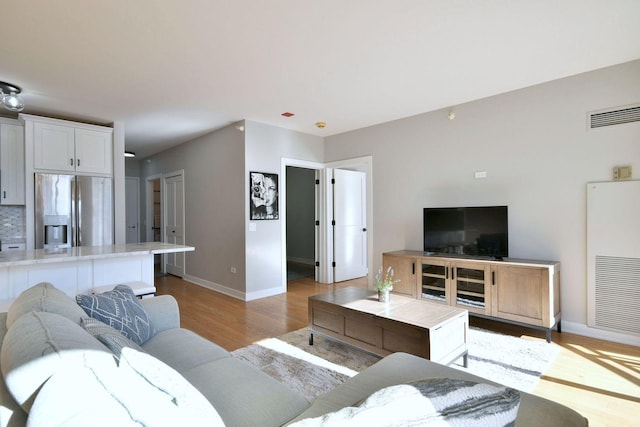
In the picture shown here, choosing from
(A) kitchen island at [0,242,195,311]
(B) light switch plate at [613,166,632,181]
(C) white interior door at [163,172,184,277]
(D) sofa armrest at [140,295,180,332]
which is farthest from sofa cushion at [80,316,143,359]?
(C) white interior door at [163,172,184,277]

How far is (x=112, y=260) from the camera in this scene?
3.05m

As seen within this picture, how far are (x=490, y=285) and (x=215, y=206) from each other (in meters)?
4.15

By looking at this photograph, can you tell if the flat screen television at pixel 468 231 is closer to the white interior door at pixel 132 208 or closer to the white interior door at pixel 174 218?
the white interior door at pixel 174 218

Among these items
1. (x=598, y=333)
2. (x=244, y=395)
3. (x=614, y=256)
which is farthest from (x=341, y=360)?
(x=614, y=256)

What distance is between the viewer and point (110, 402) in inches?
30.5

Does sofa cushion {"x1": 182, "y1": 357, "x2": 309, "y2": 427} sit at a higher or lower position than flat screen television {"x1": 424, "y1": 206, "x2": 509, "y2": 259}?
lower

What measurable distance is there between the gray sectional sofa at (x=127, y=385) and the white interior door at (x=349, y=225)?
4172mm

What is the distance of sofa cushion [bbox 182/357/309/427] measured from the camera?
1.27 m

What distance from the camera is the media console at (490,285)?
312 centimetres

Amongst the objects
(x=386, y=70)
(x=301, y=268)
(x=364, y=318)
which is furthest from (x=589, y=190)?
(x=301, y=268)

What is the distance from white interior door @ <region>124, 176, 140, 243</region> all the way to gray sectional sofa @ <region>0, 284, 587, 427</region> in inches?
270

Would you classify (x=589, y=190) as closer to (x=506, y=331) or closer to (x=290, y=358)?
(x=506, y=331)

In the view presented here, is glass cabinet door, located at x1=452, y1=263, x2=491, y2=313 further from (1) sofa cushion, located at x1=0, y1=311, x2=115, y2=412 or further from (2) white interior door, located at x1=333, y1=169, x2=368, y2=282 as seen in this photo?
(1) sofa cushion, located at x1=0, y1=311, x2=115, y2=412

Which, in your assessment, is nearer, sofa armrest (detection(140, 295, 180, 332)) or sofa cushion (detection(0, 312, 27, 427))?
sofa cushion (detection(0, 312, 27, 427))
